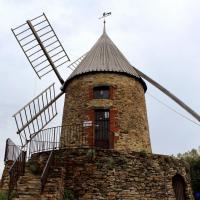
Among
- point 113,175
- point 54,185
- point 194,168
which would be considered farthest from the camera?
point 194,168

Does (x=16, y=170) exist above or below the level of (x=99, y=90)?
below

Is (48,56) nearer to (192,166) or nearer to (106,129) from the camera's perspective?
(106,129)

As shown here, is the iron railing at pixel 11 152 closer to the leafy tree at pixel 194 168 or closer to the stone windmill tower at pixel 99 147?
the stone windmill tower at pixel 99 147

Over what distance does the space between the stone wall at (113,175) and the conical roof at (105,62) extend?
4859 millimetres

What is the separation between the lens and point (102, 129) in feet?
47.5

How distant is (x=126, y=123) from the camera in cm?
1446

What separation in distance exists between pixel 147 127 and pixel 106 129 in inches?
93.0

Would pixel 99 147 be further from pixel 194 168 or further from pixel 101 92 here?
pixel 194 168

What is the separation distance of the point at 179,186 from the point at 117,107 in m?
4.19

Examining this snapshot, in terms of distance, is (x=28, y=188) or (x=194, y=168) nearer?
(x=28, y=188)

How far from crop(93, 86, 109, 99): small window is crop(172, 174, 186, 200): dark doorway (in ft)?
15.1

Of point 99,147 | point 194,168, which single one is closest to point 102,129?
point 99,147

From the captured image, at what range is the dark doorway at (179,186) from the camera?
1320 cm

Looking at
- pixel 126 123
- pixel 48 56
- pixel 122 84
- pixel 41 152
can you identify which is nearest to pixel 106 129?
pixel 126 123
